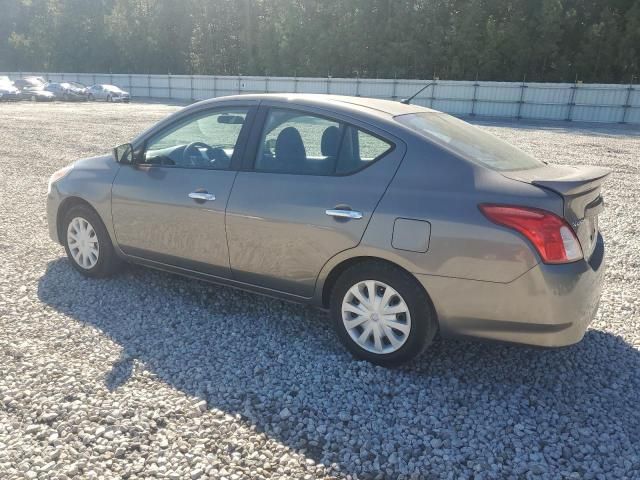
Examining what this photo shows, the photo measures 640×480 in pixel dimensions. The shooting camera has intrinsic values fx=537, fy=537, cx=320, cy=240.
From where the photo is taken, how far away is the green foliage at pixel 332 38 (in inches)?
1533

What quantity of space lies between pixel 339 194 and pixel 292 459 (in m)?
1.64

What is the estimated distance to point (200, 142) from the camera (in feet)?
14.3

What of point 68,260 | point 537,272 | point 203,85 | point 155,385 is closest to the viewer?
point 537,272

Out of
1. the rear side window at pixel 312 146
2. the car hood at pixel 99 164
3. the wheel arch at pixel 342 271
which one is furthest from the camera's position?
the car hood at pixel 99 164

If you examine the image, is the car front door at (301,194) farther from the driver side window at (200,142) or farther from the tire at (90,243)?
the tire at (90,243)

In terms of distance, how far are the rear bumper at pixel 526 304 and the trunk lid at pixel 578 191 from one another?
193mm

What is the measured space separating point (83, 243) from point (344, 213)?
110 inches

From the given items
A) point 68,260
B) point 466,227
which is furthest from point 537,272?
point 68,260

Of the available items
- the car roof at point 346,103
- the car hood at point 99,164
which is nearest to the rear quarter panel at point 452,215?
the car roof at point 346,103

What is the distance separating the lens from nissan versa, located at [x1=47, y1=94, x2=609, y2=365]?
3.08 meters

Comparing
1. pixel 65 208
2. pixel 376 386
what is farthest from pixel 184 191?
pixel 376 386

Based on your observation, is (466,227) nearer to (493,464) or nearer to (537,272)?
(537,272)

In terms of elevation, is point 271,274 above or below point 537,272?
below

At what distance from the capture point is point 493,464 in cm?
273
